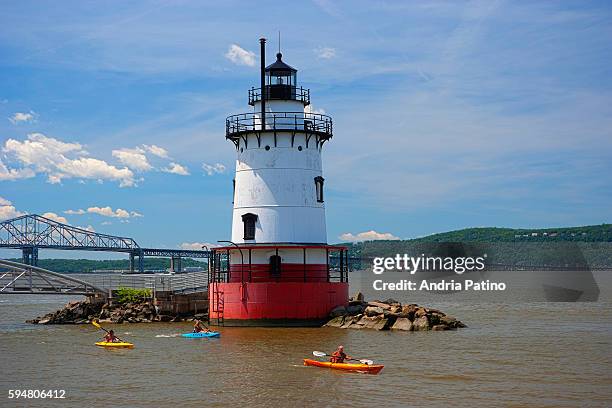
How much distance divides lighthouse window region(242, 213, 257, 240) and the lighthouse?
2.0 inches

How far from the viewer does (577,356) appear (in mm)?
35469

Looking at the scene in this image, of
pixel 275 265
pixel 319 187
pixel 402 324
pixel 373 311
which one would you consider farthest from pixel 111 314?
pixel 402 324

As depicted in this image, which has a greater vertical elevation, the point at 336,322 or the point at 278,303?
the point at 278,303

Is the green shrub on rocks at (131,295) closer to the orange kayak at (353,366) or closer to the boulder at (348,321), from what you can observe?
the boulder at (348,321)

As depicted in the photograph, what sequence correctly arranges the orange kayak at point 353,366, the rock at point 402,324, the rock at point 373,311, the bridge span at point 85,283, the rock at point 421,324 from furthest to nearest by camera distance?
the bridge span at point 85,283, the rock at point 373,311, the rock at point 421,324, the rock at point 402,324, the orange kayak at point 353,366

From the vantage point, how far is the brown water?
88.7 feet

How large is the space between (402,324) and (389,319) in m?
0.72

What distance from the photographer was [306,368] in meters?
32.0

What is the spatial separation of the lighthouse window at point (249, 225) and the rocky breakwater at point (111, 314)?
7.42m

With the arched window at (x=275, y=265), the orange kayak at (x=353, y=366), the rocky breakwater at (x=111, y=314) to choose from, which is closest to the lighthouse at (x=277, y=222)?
the arched window at (x=275, y=265)

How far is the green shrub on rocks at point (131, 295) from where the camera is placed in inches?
2069

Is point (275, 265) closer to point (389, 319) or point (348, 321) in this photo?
point (348, 321)

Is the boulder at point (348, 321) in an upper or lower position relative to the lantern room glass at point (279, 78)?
lower

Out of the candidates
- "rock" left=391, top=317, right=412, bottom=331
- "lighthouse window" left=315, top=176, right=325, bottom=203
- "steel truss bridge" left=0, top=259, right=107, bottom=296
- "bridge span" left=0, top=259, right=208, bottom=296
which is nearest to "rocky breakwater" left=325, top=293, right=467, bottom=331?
"rock" left=391, top=317, right=412, bottom=331
